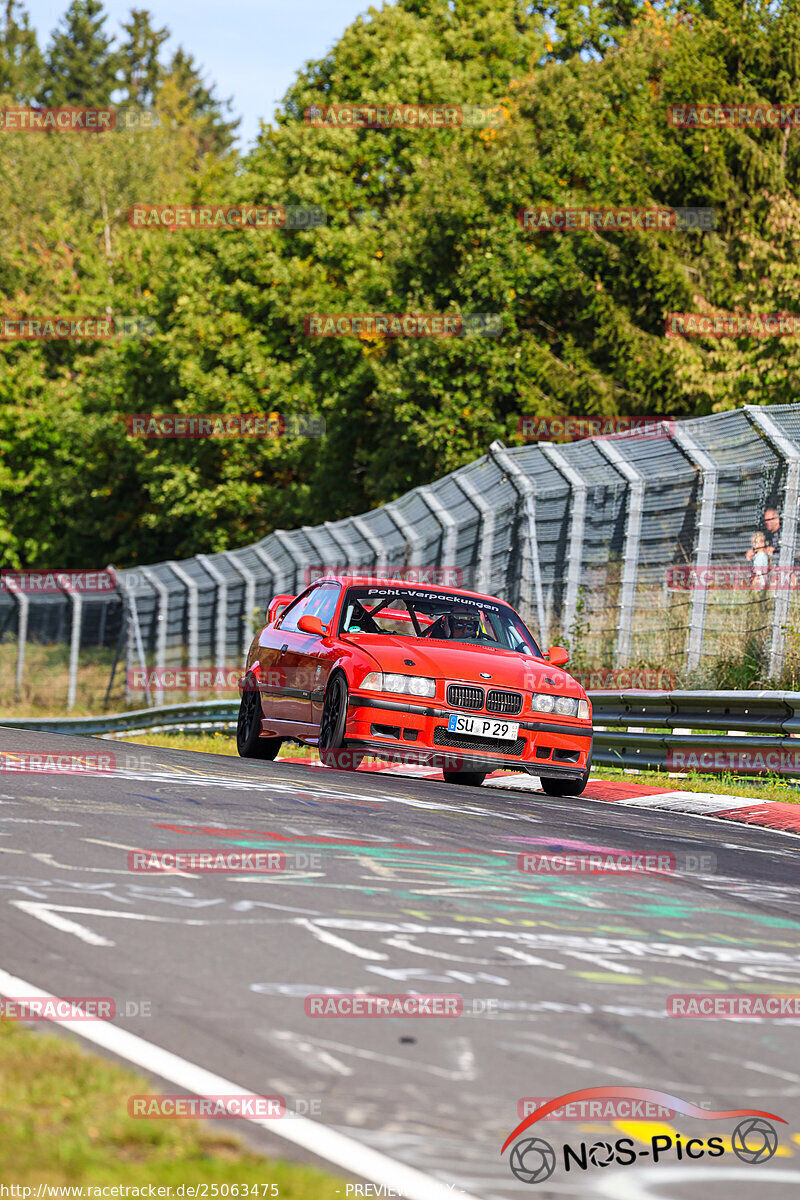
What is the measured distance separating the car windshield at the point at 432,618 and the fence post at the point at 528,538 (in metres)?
5.09

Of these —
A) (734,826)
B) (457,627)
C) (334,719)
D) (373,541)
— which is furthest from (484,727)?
(373,541)

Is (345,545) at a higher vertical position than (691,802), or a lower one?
higher

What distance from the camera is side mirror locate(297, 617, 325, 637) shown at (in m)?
13.3

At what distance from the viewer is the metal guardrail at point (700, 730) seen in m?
13.5

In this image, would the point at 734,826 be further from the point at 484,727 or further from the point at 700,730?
the point at 700,730

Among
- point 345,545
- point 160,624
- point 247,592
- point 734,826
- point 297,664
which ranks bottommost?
point 734,826

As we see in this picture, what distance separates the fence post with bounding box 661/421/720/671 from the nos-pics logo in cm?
1172

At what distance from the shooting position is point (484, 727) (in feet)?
40.1

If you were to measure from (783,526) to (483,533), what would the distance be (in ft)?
20.1

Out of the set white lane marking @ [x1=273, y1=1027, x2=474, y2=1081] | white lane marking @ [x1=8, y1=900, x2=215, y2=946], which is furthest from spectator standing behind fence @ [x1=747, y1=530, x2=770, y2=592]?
white lane marking @ [x1=273, y1=1027, x2=474, y2=1081]

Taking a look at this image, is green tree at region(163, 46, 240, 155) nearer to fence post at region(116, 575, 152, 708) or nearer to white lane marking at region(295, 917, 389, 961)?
fence post at region(116, 575, 152, 708)

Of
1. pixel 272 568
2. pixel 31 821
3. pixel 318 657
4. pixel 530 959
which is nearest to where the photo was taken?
pixel 530 959

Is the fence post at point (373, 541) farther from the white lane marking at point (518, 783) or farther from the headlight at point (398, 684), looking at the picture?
the headlight at point (398, 684)

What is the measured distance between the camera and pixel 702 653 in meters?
15.9
